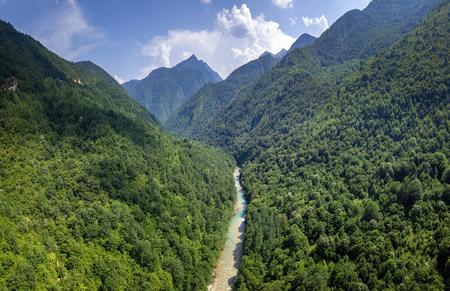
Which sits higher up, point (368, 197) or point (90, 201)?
point (90, 201)

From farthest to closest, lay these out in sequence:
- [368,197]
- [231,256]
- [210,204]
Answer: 1. [210,204]
2. [368,197]
3. [231,256]

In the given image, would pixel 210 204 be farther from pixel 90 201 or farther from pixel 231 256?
pixel 90 201

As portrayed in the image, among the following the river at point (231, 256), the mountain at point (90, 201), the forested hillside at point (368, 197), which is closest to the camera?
the mountain at point (90, 201)

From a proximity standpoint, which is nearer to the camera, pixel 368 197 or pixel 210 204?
pixel 368 197

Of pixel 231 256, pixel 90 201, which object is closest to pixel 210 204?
pixel 231 256

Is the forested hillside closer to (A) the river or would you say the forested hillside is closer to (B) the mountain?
(A) the river

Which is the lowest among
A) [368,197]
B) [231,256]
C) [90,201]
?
[368,197]

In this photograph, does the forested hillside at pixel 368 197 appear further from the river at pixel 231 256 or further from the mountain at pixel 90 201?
the mountain at pixel 90 201

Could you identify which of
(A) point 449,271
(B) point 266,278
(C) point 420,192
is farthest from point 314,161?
(A) point 449,271
